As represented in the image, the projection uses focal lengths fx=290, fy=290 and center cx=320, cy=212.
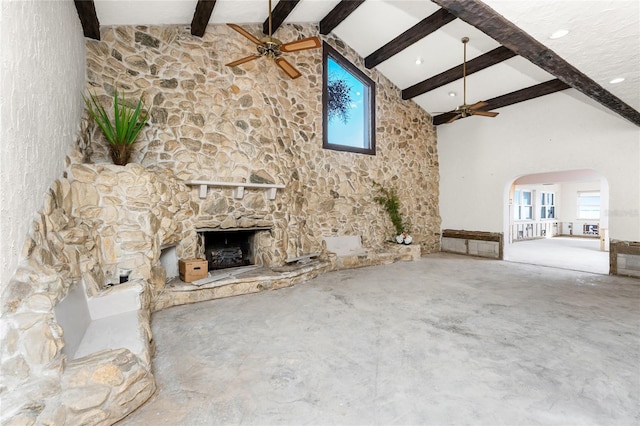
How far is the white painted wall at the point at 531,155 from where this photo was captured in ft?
14.7

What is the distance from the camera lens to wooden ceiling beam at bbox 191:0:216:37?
11.3ft

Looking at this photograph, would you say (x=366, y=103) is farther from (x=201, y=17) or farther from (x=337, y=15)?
(x=201, y=17)

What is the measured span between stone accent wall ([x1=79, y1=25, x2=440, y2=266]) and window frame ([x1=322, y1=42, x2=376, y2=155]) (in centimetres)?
12

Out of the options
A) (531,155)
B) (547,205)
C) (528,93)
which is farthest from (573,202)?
(528,93)

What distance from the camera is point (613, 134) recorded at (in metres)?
4.55

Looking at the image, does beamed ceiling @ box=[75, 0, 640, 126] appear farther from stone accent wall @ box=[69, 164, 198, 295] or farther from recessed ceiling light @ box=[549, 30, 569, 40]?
stone accent wall @ box=[69, 164, 198, 295]

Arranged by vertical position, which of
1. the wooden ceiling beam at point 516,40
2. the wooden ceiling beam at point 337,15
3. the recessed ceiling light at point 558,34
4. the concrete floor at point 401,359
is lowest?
the concrete floor at point 401,359

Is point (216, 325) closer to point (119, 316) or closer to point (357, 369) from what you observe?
point (119, 316)

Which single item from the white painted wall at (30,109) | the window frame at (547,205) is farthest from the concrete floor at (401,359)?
the window frame at (547,205)

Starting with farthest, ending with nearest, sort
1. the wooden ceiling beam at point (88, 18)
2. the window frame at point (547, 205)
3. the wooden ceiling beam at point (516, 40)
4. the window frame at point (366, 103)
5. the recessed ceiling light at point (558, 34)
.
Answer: the window frame at point (547, 205)
the window frame at point (366, 103)
the wooden ceiling beam at point (88, 18)
the recessed ceiling light at point (558, 34)
the wooden ceiling beam at point (516, 40)

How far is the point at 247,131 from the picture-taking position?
421 cm

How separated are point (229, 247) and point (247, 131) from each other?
5.91 ft

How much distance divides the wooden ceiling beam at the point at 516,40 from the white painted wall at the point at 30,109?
8.17 feet

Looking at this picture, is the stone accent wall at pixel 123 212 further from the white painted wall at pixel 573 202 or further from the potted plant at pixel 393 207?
the white painted wall at pixel 573 202
